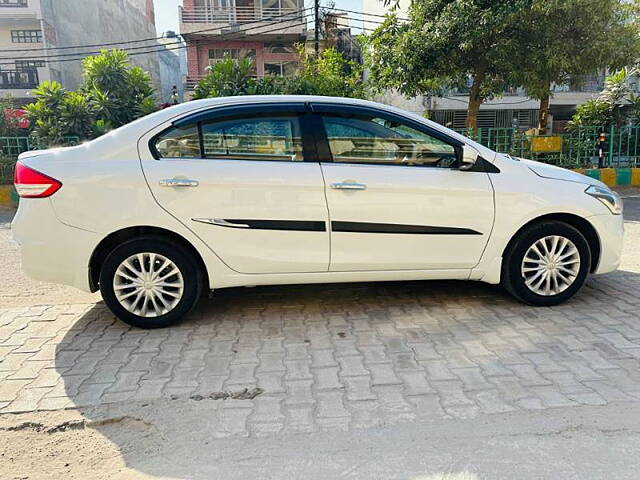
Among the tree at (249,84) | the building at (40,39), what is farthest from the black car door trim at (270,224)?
the building at (40,39)

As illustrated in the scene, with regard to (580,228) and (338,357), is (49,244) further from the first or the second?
(580,228)

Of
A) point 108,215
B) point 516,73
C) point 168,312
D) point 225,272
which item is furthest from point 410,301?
point 516,73

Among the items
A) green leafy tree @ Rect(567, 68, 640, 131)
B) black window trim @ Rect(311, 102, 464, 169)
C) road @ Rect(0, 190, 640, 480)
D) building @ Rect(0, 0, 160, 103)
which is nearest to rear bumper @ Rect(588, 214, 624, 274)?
road @ Rect(0, 190, 640, 480)

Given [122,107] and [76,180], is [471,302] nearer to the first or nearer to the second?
[76,180]

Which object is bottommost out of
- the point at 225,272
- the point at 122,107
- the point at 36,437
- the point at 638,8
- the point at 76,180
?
the point at 36,437

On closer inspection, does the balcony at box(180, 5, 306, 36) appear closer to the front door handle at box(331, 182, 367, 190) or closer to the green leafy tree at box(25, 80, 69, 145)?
the green leafy tree at box(25, 80, 69, 145)

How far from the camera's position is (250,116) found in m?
3.76

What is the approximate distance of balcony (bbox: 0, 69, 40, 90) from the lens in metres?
27.0

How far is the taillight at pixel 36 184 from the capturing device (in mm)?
3469

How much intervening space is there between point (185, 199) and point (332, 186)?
1.07m

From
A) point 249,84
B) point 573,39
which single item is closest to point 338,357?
point 573,39

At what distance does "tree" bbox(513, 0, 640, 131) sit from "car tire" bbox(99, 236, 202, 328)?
27.9 feet

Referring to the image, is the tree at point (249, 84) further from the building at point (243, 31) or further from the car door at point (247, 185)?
the building at point (243, 31)

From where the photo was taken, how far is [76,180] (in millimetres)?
3486
